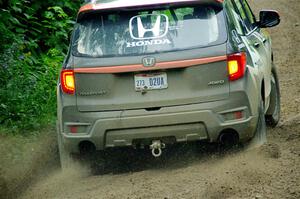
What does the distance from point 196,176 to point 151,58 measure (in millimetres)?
1172

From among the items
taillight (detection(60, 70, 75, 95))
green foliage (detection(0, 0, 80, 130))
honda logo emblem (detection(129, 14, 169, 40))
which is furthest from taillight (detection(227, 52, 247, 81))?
green foliage (detection(0, 0, 80, 130))

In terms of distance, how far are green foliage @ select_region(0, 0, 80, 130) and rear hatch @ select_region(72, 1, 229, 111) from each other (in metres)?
2.45


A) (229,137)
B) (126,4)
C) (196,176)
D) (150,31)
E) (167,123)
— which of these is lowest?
(196,176)

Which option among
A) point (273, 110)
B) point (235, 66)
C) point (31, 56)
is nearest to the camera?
point (235, 66)

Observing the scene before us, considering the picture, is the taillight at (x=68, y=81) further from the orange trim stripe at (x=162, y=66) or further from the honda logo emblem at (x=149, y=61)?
the honda logo emblem at (x=149, y=61)

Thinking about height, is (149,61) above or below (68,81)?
above

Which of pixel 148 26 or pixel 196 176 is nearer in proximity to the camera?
pixel 196 176

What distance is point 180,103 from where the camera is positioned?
23.5 ft

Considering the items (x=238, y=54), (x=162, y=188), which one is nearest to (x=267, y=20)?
(x=238, y=54)

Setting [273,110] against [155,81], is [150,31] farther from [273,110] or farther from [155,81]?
[273,110]

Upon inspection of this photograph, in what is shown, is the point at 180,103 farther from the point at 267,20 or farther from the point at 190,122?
the point at 267,20

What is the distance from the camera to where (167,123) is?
283 inches

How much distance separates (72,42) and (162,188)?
6.06 ft

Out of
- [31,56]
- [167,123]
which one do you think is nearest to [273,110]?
[167,123]
